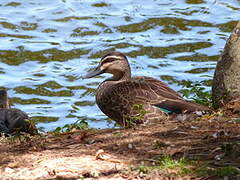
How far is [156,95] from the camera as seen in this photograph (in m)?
9.25

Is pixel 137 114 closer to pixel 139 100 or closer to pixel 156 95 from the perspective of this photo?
pixel 139 100

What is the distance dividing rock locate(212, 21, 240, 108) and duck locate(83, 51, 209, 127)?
42 centimetres

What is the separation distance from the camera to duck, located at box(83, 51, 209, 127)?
8.86 meters

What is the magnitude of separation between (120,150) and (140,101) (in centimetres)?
272

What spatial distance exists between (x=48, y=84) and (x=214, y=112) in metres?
6.61

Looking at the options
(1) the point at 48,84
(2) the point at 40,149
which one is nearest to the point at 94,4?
(1) the point at 48,84

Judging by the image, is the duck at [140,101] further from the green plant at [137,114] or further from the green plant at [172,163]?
the green plant at [172,163]

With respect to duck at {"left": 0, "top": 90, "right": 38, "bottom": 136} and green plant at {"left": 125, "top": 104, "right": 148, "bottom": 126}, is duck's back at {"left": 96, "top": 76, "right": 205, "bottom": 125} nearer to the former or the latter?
green plant at {"left": 125, "top": 104, "right": 148, "bottom": 126}

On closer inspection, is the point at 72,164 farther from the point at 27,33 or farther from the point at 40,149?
the point at 27,33

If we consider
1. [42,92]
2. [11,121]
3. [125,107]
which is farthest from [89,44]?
[125,107]

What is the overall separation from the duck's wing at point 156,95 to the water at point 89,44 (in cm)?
297

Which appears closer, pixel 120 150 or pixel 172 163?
pixel 172 163

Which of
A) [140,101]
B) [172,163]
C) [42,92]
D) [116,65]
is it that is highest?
[172,163]

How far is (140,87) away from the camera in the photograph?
948cm
